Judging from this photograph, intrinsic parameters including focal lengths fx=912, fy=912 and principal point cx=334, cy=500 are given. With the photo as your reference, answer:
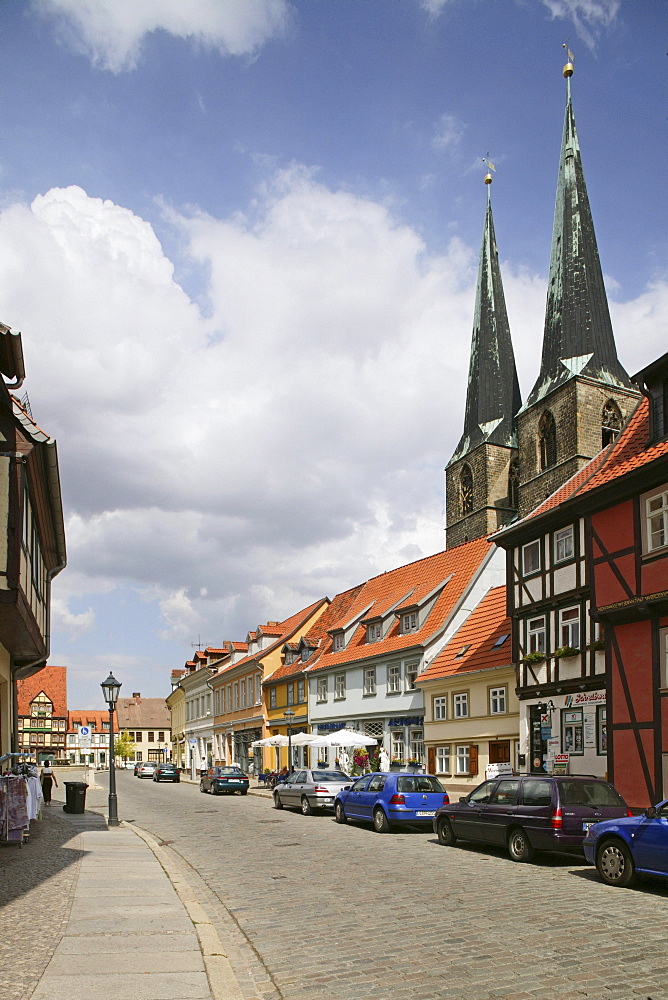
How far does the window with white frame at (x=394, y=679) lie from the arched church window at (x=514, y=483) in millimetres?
32619

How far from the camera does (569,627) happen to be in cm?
2486

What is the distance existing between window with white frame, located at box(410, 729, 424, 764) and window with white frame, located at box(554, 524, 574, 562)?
38.8ft

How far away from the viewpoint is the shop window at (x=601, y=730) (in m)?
22.6

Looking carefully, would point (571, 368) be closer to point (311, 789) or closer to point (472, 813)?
point (311, 789)

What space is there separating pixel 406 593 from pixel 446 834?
23.5 m

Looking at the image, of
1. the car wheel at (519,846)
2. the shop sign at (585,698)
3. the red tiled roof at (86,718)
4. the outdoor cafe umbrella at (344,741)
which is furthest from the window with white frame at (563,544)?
the red tiled roof at (86,718)

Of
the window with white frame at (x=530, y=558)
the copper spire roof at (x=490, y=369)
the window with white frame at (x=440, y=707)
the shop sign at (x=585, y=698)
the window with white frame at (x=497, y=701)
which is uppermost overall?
the copper spire roof at (x=490, y=369)

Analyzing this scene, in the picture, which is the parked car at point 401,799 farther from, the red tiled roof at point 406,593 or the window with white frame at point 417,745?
the red tiled roof at point 406,593

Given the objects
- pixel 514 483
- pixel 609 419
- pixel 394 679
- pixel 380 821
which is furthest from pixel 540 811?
pixel 514 483

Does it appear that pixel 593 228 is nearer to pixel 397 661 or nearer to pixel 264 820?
pixel 397 661

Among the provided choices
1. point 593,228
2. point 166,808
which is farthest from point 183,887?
point 593,228

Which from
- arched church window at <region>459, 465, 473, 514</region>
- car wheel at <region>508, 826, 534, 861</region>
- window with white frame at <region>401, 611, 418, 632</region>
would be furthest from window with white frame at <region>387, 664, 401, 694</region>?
arched church window at <region>459, 465, 473, 514</region>

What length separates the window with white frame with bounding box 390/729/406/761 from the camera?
35.9 metres

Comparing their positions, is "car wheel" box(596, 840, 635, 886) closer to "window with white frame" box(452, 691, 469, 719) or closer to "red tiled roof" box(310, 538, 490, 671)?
"window with white frame" box(452, 691, 469, 719)
